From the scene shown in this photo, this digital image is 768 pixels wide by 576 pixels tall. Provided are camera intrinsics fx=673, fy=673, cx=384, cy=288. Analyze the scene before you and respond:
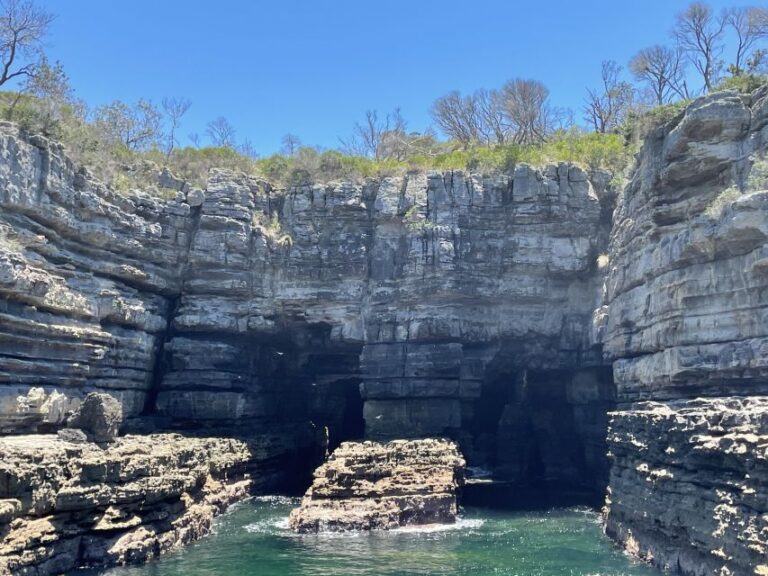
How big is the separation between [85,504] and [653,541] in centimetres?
1804

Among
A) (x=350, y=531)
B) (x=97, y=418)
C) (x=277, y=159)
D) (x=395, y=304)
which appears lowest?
(x=350, y=531)

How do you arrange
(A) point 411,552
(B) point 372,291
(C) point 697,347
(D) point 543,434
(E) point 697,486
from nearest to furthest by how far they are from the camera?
(E) point 697,486
(C) point 697,347
(A) point 411,552
(B) point 372,291
(D) point 543,434

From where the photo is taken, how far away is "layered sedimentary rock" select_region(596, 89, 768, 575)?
1831cm

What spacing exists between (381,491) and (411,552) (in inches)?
206

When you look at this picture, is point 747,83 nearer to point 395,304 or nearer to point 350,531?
point 395,304

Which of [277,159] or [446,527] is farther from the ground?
[277,159]

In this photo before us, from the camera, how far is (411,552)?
950 inches

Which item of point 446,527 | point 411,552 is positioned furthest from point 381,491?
point 411,552

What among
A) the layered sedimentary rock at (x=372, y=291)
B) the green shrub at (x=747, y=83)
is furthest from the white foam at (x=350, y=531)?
the green shrub at (x=747, y=83)

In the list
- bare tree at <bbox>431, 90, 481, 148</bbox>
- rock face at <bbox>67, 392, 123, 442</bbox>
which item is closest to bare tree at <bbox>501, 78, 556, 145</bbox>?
bare tree at <bbox>431, 90, 481, 148</bbox>

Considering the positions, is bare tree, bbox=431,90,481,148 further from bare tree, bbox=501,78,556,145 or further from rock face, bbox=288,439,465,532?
rock face, bbox=288,439,465,532

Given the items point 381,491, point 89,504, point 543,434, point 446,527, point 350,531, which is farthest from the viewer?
point 543,434

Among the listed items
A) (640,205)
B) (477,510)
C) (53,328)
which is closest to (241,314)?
(53,328)

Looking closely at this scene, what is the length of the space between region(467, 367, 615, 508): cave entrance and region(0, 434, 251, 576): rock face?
17.2 meters
